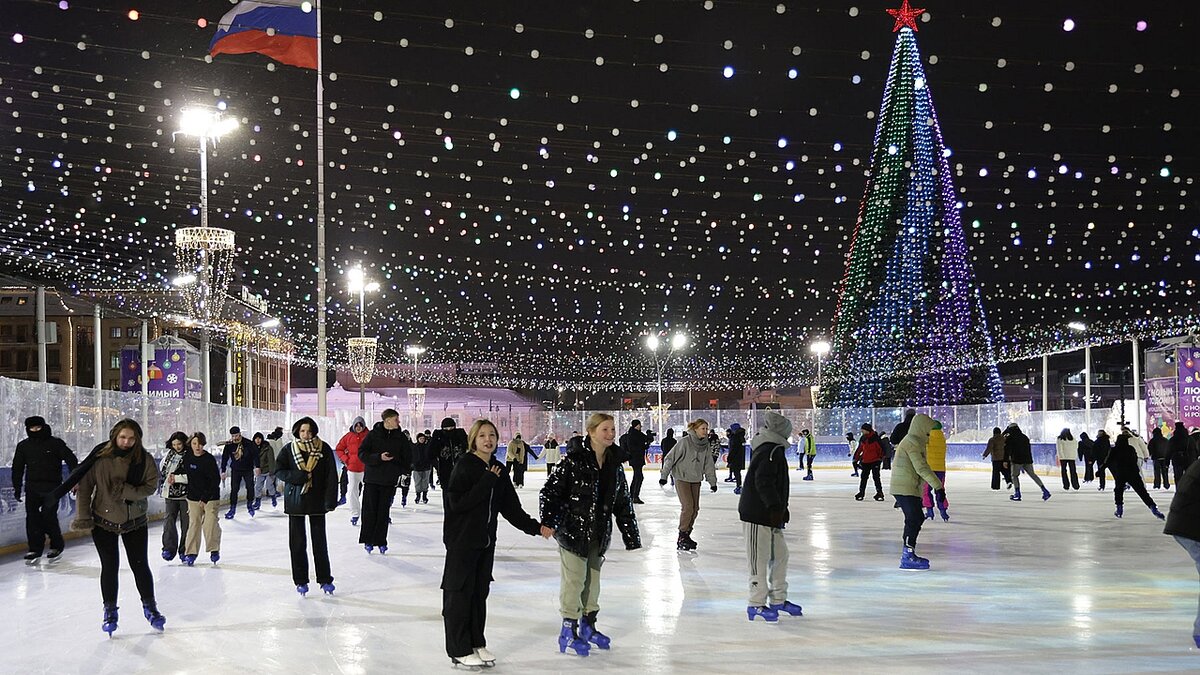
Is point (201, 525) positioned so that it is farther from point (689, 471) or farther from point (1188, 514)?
point (1188, 514)

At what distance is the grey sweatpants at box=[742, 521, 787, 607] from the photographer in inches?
311

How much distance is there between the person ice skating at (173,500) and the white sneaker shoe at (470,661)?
5811 mm

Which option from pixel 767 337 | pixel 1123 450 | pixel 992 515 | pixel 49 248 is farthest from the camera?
pixel 767 337

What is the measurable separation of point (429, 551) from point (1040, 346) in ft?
90.0

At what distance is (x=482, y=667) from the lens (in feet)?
20.5

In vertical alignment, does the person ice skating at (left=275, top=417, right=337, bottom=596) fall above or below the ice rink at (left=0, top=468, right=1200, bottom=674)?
above

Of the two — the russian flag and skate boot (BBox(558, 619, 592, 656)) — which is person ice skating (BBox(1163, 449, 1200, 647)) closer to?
skate boot (BBox(558, 619, 592, 656))

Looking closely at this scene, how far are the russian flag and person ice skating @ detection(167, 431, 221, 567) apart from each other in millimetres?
7195

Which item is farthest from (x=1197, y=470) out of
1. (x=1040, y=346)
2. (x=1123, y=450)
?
(x=1040, y=346)

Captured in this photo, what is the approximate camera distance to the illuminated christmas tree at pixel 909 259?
110 feet

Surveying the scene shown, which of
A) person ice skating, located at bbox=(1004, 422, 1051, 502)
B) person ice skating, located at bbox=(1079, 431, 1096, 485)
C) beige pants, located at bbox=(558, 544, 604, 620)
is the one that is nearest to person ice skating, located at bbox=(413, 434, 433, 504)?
person ice skating, located at bbox=(1004, 422, 1051, 502)

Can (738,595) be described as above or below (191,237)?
below

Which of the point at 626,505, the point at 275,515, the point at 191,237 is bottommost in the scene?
the point at 275,515

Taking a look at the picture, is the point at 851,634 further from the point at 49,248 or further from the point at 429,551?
the point at 49,248
